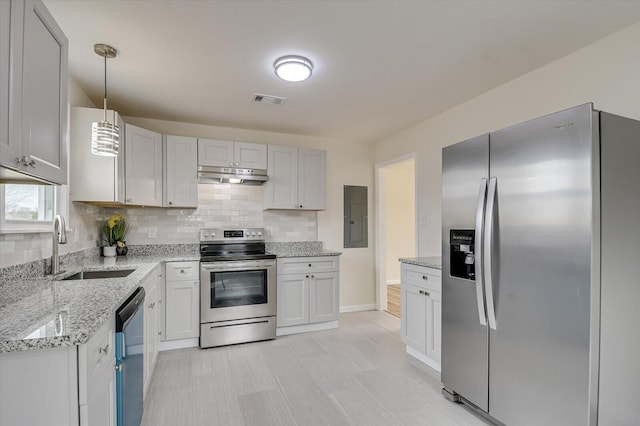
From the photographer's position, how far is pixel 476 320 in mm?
2156

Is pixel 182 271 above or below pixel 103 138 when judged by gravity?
below

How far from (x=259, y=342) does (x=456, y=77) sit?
3271mm

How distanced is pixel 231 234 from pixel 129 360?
2371 millimetres

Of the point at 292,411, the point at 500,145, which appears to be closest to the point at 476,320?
the point at 500,145

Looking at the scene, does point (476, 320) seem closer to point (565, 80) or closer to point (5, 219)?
point (565, 80)

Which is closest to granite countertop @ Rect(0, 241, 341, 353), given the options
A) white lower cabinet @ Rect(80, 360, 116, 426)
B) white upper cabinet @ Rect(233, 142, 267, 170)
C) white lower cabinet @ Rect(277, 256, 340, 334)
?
white lower cabinet @ Rect(80, 360, 116, 426)

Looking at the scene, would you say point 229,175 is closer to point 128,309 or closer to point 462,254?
point 128,309

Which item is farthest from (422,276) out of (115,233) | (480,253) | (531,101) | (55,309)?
(115,233)

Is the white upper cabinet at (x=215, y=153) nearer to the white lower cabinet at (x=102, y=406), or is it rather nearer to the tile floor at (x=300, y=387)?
the tile floor at (x=300, y=387)

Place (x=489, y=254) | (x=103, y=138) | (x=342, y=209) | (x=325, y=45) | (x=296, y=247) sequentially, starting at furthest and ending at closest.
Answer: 1. (x=342, y=209)
2. (x=296, y=247)
3. (x=325, y=45)
4. (x=103, y=138)
5. (x=489, y=254)

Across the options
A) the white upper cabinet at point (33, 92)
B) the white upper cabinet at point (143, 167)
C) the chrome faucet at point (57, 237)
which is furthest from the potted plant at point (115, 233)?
the white upper cabinet at point (33, 92)

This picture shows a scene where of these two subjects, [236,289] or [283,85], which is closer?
[283,85]

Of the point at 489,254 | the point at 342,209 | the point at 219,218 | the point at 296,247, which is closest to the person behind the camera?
the point at 489,254

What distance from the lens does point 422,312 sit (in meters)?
2.84
